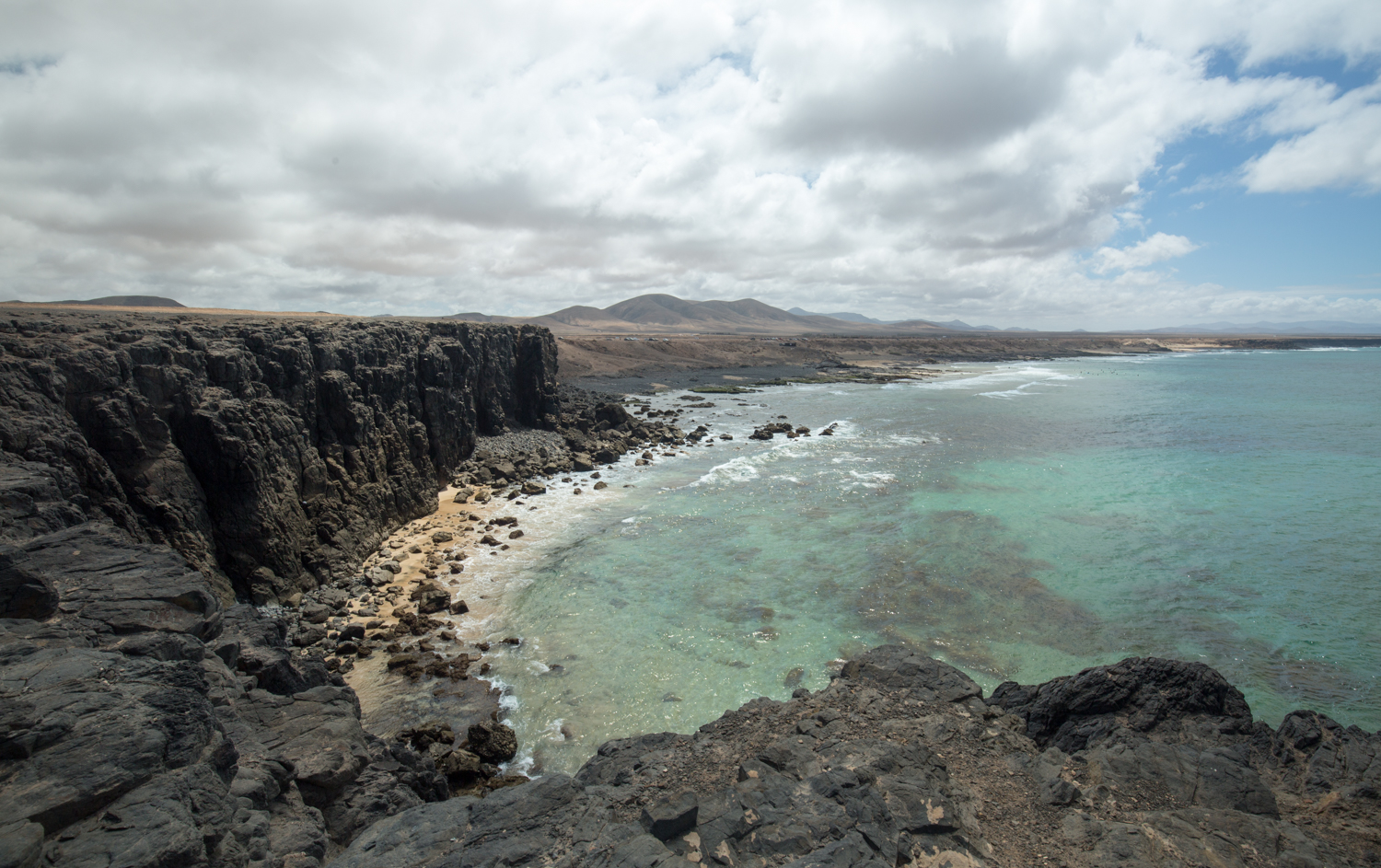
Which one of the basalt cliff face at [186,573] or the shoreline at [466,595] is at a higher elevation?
the basalt cliff face at [186,573]

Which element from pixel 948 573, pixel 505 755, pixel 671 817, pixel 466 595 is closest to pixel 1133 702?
pixel 671 817

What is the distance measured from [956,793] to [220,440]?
18.4 meters

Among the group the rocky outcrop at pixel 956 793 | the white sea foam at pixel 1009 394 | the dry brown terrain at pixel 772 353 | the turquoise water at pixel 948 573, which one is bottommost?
the turquoise water at pixel 948 573

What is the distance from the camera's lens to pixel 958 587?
18594mm

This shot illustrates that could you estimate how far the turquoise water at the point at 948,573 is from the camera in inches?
556

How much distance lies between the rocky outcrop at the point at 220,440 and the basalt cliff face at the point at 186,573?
5cm

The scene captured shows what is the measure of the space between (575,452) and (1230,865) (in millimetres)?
31449

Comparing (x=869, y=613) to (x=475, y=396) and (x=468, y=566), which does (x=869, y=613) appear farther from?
A: (x=475, y=396)

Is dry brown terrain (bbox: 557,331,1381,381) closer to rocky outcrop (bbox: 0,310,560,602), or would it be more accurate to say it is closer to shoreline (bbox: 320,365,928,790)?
shoreline (bbox: 320,365,928,790)

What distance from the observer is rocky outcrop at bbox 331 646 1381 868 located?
676 centimetres

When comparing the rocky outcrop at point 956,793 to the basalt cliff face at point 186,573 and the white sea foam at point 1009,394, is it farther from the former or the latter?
the white sea foam at point 1009,394

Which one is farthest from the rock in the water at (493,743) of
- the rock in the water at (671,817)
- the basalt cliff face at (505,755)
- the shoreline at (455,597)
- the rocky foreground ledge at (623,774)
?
the rock in the water at (671,817)

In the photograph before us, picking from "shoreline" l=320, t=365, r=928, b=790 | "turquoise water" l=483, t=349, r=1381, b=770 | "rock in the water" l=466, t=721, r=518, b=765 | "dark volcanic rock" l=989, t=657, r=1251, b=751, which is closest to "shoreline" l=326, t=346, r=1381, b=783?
"shoreline" l=320, t=365, r=928, b=790

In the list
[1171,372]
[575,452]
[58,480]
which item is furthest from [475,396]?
[1171,372]
